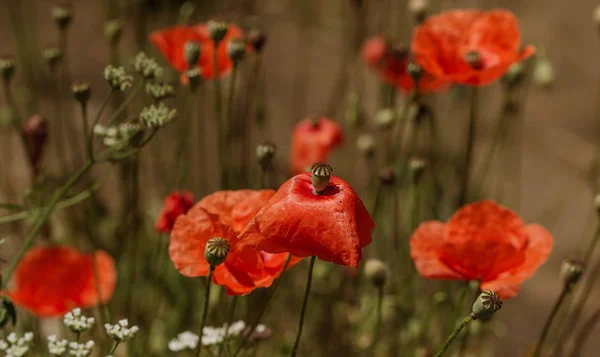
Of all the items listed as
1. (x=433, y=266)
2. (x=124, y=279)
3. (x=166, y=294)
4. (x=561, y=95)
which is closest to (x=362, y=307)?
(x=166, y=294)

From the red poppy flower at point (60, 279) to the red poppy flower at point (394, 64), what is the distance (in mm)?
674

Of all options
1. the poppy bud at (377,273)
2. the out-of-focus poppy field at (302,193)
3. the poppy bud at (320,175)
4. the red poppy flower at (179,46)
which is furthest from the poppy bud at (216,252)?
the red poppy flower at (179,46)

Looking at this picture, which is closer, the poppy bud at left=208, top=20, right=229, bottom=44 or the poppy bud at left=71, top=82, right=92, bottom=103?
the poppy bud at left=71, top=82, right=92, bottom=103

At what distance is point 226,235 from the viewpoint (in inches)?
37.9

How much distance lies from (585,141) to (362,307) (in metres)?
1.43

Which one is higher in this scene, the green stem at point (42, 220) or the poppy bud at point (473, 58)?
the poppy bud at point (473, 58)

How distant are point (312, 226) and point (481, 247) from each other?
0.34 meters

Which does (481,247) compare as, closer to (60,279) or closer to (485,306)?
(485,306)

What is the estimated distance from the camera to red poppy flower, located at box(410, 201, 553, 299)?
1.03m

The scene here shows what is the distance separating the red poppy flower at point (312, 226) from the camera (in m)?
0.80

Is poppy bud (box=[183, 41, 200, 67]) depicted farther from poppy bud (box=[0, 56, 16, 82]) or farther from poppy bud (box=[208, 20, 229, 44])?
poppy bud (box=[0, 56, 16, 82])

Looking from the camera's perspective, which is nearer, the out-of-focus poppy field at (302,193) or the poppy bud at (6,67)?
the out-of-focus poppy field at (302,193)

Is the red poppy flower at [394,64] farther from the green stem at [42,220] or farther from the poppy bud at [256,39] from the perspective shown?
the green stem at [42,220]

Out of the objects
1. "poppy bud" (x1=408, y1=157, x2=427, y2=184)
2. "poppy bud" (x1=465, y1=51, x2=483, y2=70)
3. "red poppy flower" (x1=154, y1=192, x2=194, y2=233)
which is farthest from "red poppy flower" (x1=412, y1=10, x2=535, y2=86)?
"red poppy flower" (x1=154, y1=192, x2=194, y2=233)
